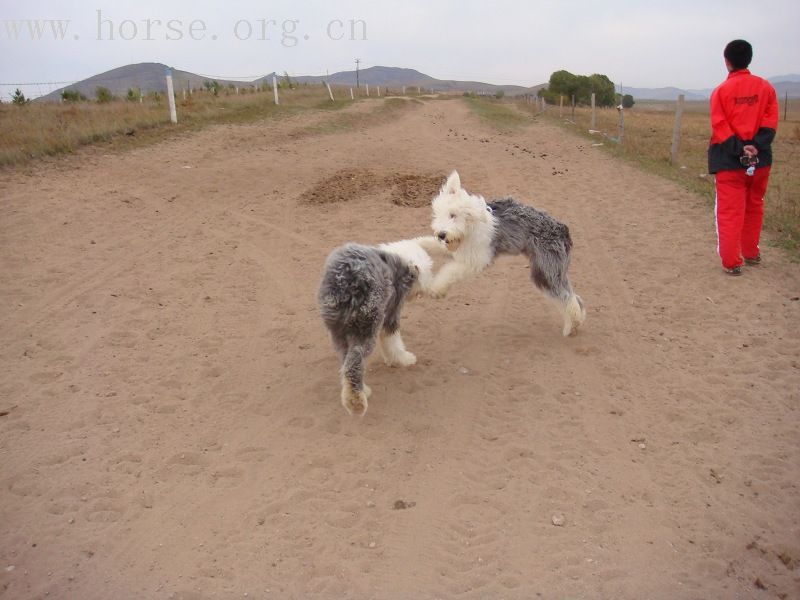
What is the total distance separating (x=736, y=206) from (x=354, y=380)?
18.8 ft

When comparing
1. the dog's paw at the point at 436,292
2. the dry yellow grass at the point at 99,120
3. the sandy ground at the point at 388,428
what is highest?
the dry yellow grass at the point at 99,120

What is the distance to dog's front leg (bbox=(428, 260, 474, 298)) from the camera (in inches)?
220

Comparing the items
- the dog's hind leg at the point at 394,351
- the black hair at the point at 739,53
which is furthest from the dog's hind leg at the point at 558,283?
the black hair at the point at 739,53

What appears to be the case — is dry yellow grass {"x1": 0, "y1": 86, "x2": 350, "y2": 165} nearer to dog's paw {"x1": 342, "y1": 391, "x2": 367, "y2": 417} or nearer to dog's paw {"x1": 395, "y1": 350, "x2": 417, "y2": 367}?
dog's paw {"x1": 395, "y1": 350, "x2": 417, "y2": 367}

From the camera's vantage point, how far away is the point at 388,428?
4.97m

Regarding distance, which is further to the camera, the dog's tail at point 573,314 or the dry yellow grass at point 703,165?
the dry yellow grass at point 703,165

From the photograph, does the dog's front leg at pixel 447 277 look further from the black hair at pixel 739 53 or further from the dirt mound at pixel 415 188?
the dirt mound at pixel 415 188

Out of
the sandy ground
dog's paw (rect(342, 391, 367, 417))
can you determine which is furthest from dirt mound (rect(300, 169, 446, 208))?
dog's paw (rect(342, 391, 367, 417))

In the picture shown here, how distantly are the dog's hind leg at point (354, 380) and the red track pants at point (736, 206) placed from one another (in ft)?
17.7

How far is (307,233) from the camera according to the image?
9.80 meters

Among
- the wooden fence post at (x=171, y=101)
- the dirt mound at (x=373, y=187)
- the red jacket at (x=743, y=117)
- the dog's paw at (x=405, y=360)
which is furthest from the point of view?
the wooden fence post at (x=171, y=101)

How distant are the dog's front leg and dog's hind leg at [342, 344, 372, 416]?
1.08m

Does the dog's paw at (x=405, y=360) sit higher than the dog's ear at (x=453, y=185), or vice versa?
the dog's ear at (x=453, y=185)

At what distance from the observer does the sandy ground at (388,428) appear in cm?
358
